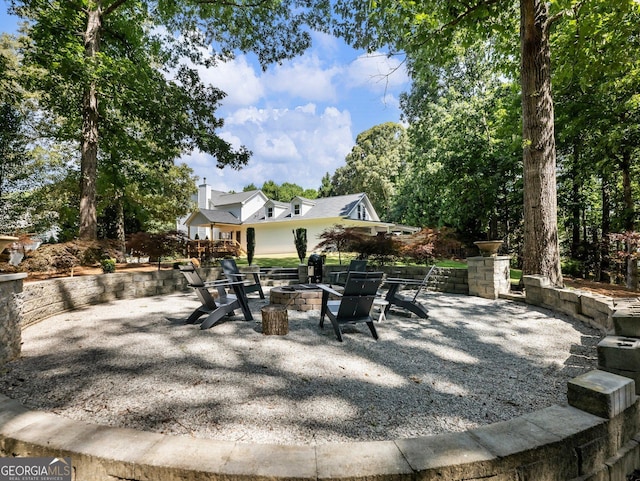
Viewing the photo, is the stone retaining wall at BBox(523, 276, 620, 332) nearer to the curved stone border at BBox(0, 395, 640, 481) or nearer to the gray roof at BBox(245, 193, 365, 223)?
the curved stone border at BBox(0, 395, 640, 481)

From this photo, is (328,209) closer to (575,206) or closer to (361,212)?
(361,212)

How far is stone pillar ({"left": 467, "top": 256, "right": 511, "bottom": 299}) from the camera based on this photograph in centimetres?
723

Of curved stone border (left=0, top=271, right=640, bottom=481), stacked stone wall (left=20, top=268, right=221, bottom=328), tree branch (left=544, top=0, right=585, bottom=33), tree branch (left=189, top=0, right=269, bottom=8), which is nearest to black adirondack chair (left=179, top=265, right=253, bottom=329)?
stacked stone wall (left=20, top=268, right=221, bottom=328)

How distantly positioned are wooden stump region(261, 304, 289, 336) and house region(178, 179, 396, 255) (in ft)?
61.0

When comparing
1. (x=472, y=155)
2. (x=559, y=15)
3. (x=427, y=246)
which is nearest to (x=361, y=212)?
(x=472, y=155)

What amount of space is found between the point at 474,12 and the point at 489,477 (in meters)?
8.36

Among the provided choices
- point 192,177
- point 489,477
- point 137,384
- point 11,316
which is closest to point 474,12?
point 489,477

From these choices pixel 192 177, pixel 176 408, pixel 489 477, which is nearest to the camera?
pixel 489 477

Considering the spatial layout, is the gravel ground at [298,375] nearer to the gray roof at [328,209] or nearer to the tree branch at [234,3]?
the tree branch at [234,3]

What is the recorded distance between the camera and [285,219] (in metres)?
25.4

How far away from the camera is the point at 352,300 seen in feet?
14.0

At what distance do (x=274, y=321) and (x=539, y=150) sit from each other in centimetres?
651

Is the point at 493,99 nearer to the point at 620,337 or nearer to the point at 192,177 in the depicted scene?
the point at 620,337

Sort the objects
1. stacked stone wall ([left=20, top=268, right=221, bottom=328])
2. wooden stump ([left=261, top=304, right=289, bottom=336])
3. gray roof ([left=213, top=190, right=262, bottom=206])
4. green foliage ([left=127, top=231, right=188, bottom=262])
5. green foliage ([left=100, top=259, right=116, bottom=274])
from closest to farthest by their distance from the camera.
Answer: wooden stump ([left=261, top=304, right=289, bottom=336]) → stacked stone wall ([left=20, top=268, right=221, bottom=328]) → green foliage ([left=100, top=259, right=116, bottom=274]) → green foliage ([left=127, top=231, right=188, bottom=262]) → gray roof ([left=213, top=190, right=262, bottom=206])
